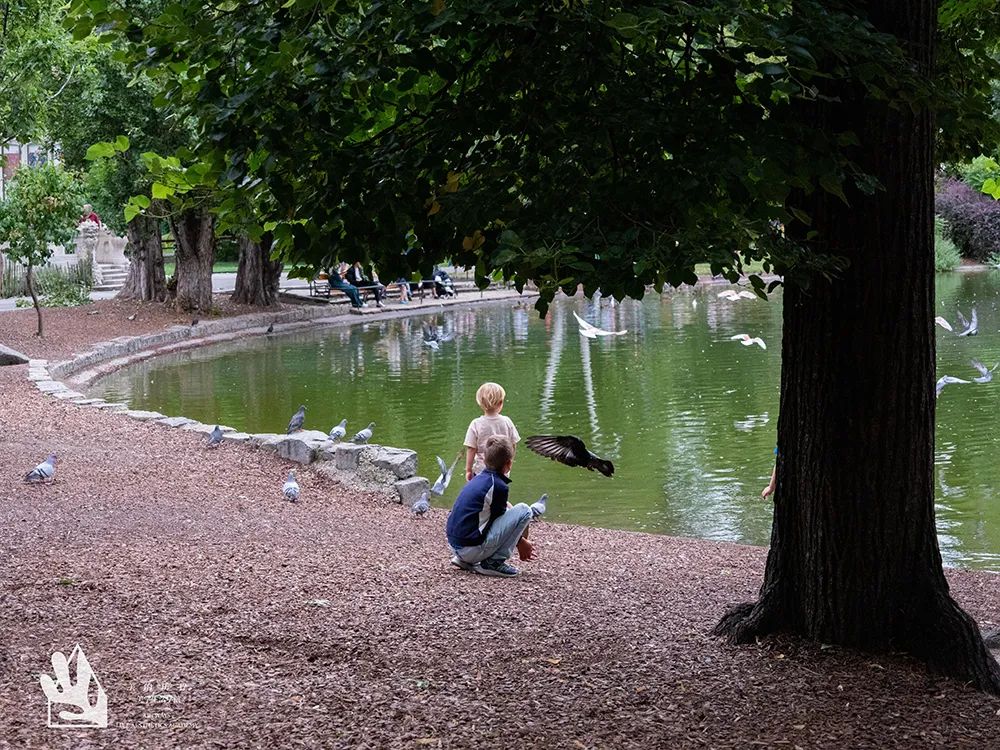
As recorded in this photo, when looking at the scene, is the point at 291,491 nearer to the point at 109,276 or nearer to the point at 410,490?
the point at 410,490

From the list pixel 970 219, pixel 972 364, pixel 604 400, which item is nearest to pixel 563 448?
pixel 604 400

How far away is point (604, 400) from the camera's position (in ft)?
57.0

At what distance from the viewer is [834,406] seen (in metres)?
5.04

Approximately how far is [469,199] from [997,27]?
3842mm

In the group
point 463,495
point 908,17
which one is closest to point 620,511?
point 463,495

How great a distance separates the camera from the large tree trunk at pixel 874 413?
16.1ft

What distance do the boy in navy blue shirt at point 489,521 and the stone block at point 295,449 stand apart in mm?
4677

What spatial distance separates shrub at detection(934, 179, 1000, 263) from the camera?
167 ft

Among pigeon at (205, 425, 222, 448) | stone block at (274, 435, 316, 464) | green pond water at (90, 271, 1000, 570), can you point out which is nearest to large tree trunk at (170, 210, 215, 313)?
green pond water at (90, 271, 1000, 570)

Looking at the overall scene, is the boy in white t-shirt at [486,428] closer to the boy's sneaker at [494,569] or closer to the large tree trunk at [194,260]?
the boy's sneaker at [494,569]

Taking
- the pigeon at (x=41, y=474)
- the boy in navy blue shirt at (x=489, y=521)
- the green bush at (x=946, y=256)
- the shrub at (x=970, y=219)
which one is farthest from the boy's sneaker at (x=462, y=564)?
the shrub at (x=970, y=219)

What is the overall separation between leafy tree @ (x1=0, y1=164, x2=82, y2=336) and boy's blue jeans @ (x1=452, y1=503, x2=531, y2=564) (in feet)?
54.7

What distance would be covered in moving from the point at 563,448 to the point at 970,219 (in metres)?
48.5

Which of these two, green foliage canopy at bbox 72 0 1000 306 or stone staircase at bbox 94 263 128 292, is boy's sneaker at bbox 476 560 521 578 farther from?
stone staircase at bbox 94 263 128 292
